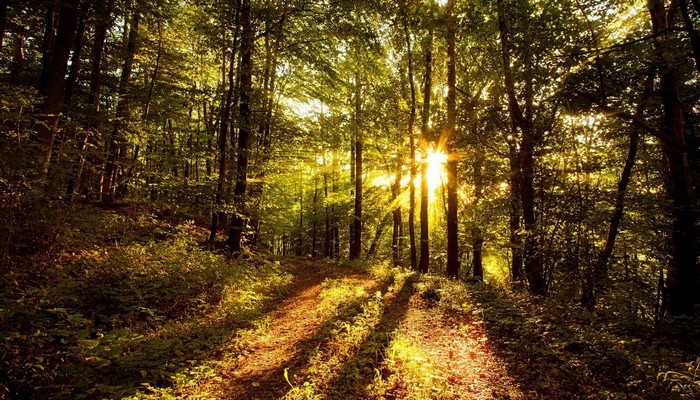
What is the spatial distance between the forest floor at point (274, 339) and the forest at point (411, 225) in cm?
5

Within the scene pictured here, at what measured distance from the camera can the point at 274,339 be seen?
6.80 metres

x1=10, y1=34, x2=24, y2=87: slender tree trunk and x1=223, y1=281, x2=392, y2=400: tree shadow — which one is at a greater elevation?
x1=10, y1=34, x2=24, y2=87: slender tree trunk

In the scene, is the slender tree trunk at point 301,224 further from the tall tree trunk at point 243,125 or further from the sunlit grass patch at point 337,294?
the sunlit grass patch at point 337,294

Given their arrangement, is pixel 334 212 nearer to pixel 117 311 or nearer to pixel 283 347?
pixel 283 347

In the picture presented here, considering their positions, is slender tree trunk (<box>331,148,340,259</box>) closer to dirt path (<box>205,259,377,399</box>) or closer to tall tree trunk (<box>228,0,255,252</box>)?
tall tree trunk (<box>228,0,255,252</box>)

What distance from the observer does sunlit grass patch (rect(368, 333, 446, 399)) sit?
4516mm

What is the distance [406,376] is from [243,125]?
10.1 metres

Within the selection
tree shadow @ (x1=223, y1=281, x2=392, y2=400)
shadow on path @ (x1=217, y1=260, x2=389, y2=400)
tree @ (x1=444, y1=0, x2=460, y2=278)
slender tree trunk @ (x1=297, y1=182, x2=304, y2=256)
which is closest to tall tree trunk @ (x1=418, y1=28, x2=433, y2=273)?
tree @ (x1=444, y1=0, x2=460, y2=278)

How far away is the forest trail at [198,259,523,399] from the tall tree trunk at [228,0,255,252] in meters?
4.75

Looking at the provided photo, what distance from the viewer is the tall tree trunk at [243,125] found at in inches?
451

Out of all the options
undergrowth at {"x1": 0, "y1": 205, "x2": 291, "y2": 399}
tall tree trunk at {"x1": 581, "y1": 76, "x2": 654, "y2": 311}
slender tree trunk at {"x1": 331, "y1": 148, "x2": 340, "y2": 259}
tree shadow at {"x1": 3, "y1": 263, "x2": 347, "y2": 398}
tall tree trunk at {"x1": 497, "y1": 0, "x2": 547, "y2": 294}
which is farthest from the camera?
slender tree trunk at {"x1": 331, "y1": 148, "x2": 340, "y2": 259}

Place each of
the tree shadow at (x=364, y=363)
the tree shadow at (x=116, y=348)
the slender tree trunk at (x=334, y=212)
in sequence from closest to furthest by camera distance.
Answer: the tree shadow at (x=116, y=348), the tree shadow at (x=364, y=363), the slender tree trunk at (x=334, y=212)

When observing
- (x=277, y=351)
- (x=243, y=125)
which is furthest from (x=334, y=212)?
(x=277, y=351)

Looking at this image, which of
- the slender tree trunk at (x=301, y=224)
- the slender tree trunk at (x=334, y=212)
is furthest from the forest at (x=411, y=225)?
the slender tree trunk at (x=301, y=224)
